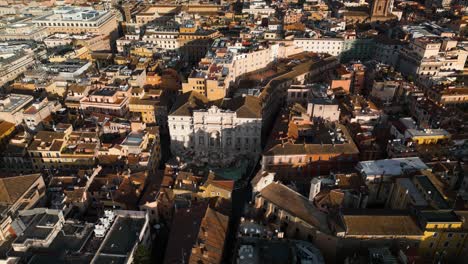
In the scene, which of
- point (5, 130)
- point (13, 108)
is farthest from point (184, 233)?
point (13, 108)

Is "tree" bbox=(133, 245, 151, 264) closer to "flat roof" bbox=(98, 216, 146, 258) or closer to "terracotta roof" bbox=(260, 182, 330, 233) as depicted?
"flat roof" bbox=(98, 216, 146, 258)

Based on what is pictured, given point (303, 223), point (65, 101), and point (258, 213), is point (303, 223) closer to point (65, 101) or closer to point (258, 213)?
point (258, 213)

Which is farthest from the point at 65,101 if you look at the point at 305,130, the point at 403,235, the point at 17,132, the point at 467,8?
the point at 467,8

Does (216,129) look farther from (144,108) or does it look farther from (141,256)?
(141,256)

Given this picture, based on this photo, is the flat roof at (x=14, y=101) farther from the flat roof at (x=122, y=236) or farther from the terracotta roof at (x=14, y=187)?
the flat roof at (x=122, y=236)

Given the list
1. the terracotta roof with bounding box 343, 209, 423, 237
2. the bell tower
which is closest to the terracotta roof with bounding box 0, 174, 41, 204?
the terracotta roof with bounding box 343, 209, 423, 237
